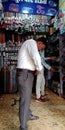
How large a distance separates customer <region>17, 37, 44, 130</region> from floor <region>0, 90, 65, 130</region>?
0.48m

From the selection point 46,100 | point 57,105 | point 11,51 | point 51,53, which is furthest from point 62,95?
point 11,51

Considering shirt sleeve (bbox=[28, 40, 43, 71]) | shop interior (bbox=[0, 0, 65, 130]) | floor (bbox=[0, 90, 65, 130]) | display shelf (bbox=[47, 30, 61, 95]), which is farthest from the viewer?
display shelf (bbox=[47, 30, 61, 95])

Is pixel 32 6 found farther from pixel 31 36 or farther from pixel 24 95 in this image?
pixel 24 95

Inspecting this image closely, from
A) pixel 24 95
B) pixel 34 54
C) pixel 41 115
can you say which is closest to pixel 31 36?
pixel 41 115

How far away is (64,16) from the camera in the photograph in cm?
536

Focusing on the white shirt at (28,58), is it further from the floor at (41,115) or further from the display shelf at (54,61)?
the display shelf at (54,61)

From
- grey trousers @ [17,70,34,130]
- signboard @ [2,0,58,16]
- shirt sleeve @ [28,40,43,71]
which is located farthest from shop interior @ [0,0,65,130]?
shirt sleeve @ [28,40,43,71]

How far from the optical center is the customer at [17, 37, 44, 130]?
2801 mm

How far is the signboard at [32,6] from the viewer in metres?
7.15

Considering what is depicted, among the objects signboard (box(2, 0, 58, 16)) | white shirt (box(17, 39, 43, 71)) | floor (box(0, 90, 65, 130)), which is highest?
signboard (box(2, 0, 58, 16))

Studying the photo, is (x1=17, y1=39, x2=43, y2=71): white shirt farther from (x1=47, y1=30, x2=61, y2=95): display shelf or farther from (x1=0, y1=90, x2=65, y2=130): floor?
(x1=47, y1=30, x2=61, y2=95): display shelf

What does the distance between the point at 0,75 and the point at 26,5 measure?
2.62m

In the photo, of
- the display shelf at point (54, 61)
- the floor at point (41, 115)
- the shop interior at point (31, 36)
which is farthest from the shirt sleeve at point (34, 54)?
the display shelf at point (54, 61)

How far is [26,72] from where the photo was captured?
9.47 feet
